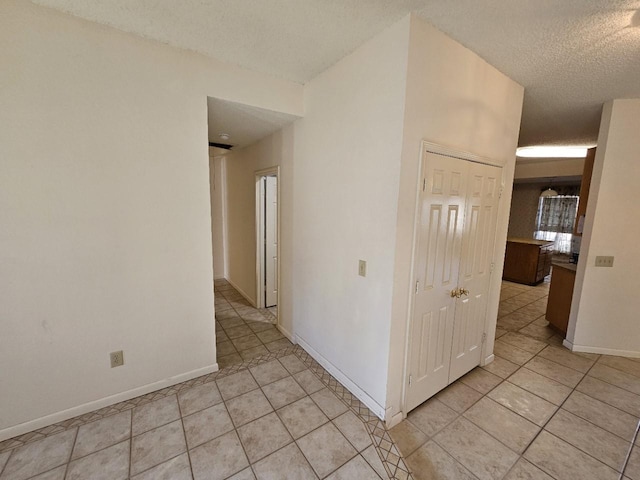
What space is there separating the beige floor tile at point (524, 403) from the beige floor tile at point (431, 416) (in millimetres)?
482

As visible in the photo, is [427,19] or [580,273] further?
[580,273]

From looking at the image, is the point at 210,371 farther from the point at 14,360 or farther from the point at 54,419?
the point at 14,360

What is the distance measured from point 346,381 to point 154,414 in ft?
4.81

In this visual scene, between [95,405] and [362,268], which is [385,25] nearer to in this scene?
[362,268]

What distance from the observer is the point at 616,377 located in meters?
2.52

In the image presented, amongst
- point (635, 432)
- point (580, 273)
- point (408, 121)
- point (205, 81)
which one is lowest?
point (635, 432)

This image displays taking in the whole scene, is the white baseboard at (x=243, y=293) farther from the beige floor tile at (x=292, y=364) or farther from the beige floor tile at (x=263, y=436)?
the beige floor tile at (x=263, y=436)

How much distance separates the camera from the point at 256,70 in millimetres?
2287

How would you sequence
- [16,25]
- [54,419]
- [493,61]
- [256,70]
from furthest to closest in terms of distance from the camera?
[256,70] < [493,61] < [54,419] < [16,25]

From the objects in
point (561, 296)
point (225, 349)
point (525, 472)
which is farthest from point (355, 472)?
point (561, 296)

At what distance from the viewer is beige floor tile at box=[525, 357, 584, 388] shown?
2.45 m

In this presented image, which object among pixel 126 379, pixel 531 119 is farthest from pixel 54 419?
pixel 531 119

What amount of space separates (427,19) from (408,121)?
23.5 inches

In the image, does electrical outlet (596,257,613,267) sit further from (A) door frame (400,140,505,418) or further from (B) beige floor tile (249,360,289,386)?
(B) beige floor tile (249,360,289,386)
